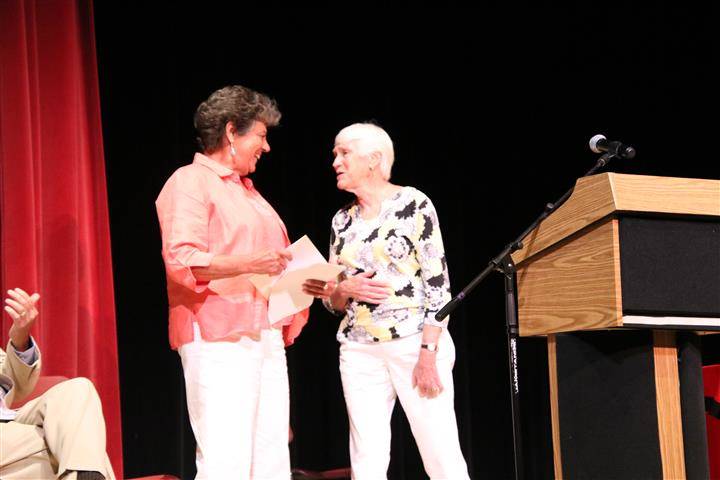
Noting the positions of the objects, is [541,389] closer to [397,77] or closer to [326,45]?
[397,77]

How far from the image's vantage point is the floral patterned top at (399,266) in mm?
2938

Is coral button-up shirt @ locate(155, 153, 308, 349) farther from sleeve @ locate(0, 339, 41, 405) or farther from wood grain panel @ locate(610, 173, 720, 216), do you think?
wood grain panel @ locate(610, 173, 720, 216)

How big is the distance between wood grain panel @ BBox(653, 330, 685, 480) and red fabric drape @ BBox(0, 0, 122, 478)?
2397 millimetres

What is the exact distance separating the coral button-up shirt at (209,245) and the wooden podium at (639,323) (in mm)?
1072

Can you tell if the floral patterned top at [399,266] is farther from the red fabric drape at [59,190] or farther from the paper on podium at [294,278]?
the red fabric drape at [59,190]

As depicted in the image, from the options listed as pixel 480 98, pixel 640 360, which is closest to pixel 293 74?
pixel 480 98

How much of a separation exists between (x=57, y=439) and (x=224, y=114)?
119 cm

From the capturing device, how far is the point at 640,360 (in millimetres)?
2088

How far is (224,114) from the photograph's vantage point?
3.01m

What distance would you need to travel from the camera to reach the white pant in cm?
288

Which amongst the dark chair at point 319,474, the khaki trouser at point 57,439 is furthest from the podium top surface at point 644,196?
the dark chair at point 319,474

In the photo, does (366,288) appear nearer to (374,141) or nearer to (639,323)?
(374,141)

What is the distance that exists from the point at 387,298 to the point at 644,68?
8.17 ft

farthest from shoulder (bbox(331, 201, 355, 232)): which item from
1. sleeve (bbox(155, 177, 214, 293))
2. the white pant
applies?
sleeve (bbox(155, 177, 214, 293))
